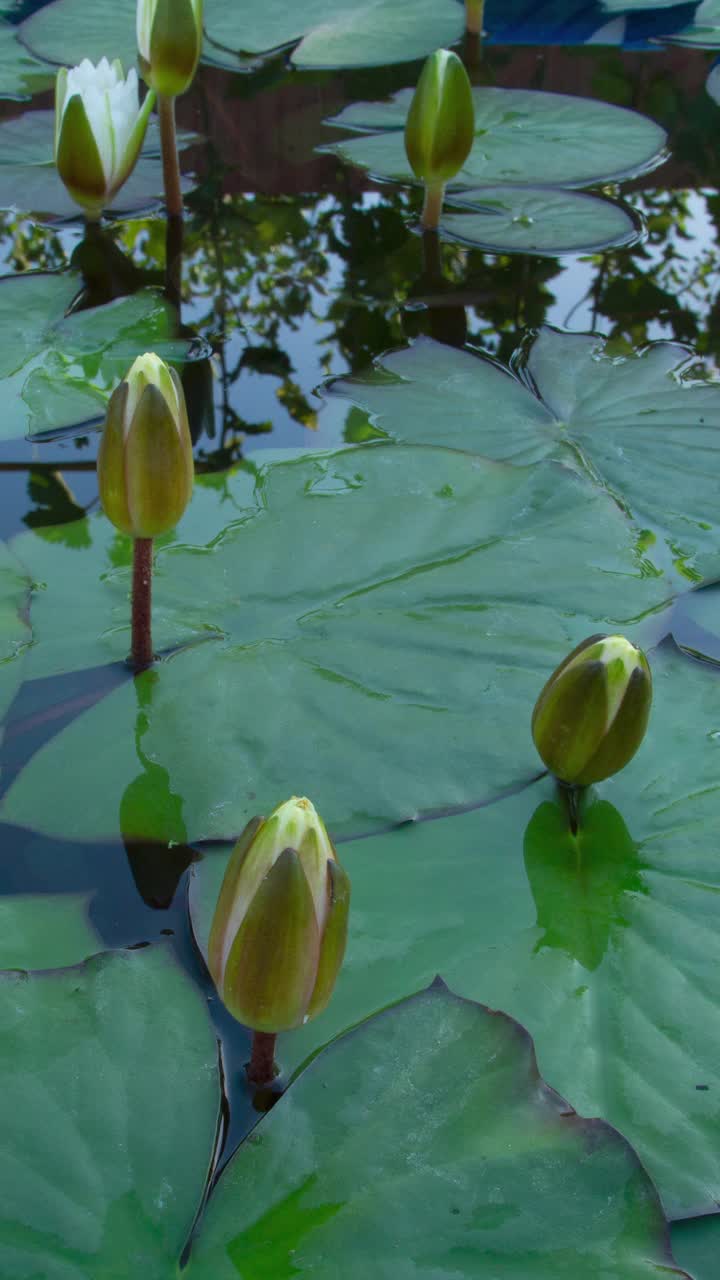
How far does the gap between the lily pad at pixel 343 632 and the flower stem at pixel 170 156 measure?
0.91 m

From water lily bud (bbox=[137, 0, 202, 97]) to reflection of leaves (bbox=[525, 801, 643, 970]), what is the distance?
1.48 meters

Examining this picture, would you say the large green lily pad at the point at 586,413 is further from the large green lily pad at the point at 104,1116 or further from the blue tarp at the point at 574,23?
the blue tarp at the point at 574,23

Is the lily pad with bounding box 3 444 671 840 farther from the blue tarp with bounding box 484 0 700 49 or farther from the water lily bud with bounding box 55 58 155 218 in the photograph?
the blue tarp with bounding box 484 0 700 49

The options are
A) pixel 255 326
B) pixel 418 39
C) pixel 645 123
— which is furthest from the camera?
pixel 418 39

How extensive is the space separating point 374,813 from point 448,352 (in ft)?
3.24

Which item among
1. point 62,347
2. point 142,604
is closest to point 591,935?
point 142,604

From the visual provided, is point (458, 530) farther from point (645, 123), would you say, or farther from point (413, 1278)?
point (645, 123)

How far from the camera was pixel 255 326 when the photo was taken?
6.18ft

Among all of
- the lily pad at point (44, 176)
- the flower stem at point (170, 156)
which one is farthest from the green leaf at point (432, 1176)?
the lily pad at point (44, 176)

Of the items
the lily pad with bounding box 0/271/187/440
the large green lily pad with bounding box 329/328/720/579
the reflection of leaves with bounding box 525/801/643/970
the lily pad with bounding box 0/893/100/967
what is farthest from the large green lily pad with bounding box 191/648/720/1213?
the lily pad with bounding box 0/271/187/440

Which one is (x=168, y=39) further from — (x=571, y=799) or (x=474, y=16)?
(x=571, y=799)

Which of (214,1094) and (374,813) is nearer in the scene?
(214,1094)

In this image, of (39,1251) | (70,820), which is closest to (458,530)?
(70,820)

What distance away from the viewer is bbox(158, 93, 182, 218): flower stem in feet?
6.43
